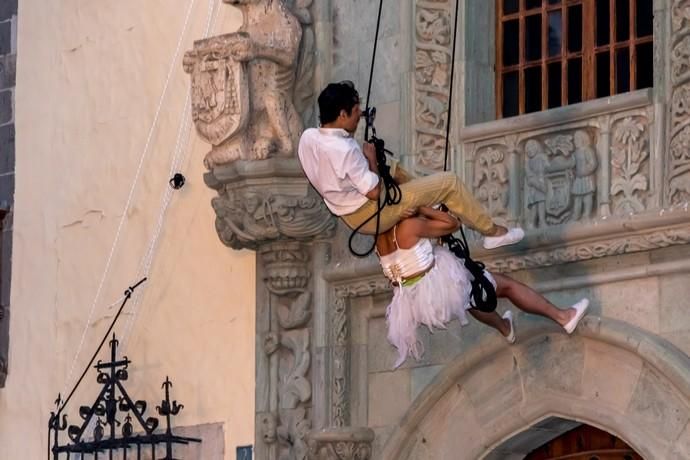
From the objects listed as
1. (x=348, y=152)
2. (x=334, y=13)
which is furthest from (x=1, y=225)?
(x=348, y=152)

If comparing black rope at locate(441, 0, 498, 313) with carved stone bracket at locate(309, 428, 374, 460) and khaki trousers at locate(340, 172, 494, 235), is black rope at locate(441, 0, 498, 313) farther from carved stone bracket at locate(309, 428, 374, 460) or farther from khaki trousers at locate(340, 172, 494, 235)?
carved stone bracket at locate(309, 428, 374, 460)

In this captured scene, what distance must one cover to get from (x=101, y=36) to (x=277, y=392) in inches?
117

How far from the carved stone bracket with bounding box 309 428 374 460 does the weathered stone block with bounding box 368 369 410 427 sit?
162 mm

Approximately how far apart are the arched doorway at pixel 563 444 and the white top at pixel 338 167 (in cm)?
182

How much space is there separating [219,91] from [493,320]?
245cm

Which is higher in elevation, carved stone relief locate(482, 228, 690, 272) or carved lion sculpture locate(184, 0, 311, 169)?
carved lion sculpture locate(184, 0, 311, 169)

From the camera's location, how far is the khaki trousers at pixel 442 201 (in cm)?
1595

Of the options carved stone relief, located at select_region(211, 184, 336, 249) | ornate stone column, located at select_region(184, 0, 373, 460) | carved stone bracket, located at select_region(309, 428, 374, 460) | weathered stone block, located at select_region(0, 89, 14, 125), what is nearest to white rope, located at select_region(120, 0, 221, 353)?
ornate stone column, located at select_region(184, 0, 373, 460)

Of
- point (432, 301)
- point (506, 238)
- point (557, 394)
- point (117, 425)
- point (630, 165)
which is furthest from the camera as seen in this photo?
point (117, 425)

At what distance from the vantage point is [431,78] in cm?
1783

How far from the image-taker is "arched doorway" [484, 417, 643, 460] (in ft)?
55.5

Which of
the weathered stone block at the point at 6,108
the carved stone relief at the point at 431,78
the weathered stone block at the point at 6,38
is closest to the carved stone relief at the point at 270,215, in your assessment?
the carved stone relief at the point at 431,78

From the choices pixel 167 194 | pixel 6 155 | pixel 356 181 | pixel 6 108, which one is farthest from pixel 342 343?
pixel 6 108

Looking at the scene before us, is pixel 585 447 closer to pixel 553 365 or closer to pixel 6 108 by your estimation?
pixel 553 365
